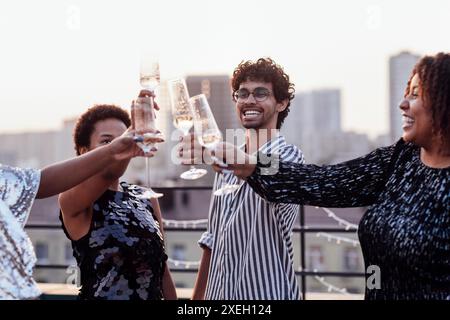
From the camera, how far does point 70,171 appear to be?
2.21 meters

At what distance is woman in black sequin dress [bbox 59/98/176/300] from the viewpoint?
2461 mm

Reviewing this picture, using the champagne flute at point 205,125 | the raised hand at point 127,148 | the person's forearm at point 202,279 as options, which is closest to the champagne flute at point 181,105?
the champagne flute at point 205,125

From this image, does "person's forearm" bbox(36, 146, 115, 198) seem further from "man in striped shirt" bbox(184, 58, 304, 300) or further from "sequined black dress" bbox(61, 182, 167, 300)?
"man in striped shirt" bbox(184, 58, 304, 300)

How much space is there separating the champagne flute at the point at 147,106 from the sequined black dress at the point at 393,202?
376 millimetres

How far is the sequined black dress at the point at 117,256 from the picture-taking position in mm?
2465

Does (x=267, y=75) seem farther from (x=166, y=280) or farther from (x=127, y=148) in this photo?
(x=166, y=280)

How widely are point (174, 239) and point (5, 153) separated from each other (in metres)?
44.2

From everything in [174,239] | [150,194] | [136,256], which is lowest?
[174,239]

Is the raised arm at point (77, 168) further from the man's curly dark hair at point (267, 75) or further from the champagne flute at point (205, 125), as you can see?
the man's curly dark hair at point (267, 75)

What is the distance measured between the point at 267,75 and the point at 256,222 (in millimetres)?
585

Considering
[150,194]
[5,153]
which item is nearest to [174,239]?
[5,153]

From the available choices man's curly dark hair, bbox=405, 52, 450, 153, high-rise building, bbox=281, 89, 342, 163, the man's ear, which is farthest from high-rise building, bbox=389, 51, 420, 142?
high-rise building, bbox=281, 89, 342, 163
